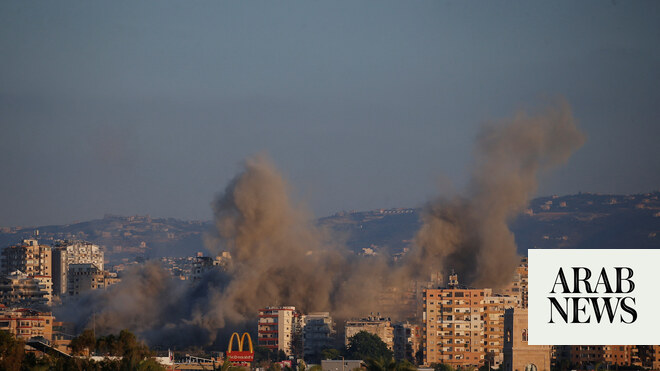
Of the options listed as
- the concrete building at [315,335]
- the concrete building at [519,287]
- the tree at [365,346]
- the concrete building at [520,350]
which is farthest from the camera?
the concrete building at [519,287]

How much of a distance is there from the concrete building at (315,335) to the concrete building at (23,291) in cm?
2885

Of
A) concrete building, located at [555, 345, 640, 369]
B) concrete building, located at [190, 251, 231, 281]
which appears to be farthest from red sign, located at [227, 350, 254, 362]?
concrete building, located at [190, 251, 231, 281]

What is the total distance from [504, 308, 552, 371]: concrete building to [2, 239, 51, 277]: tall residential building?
80.1m

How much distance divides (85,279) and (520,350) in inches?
2880

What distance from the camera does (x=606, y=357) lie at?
3031 inches

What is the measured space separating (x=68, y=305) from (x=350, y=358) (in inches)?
1134

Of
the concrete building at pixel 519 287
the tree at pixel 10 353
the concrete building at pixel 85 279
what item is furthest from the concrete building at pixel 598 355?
the concrete building at pixel 85 279

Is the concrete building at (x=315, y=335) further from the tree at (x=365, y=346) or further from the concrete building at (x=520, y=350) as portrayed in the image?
the concrete building at (x=520, y=350)

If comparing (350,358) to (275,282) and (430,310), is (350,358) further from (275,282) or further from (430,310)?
(275,282)

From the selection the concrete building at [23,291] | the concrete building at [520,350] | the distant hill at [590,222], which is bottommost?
the concrete building at [520,350]

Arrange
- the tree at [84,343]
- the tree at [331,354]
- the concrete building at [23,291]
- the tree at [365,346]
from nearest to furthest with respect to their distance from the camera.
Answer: the tree at [84,343] → the tree at [365,346] → the tree at [331,354] → the concrete building at [23,291]

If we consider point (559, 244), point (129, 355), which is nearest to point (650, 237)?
point (559, 244)

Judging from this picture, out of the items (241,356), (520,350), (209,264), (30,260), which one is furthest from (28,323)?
(30,260)

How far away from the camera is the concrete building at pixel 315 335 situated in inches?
3413
